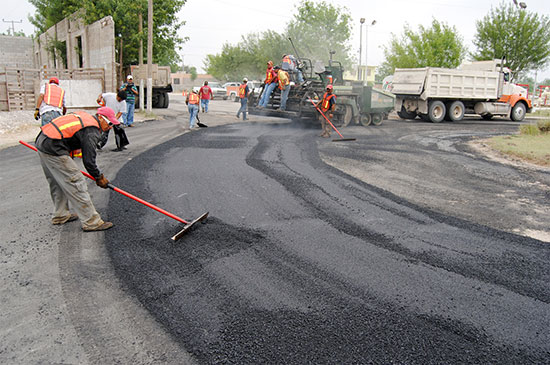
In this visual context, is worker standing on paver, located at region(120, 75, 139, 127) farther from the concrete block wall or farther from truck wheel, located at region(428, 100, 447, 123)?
the concrete block wall

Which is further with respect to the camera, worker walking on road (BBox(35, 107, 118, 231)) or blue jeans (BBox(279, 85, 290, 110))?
blue jeans (BBox(279, 85, 290, 110))

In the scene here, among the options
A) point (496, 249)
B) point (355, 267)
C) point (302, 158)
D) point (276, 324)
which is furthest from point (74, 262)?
point (302, 158)

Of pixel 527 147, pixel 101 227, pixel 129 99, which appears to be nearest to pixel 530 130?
pixel 527 147

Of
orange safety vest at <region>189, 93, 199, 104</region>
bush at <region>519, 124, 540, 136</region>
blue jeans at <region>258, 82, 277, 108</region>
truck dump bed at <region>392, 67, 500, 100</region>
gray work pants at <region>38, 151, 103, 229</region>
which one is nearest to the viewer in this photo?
gray work pants at <region>38, 151, 103, 229</region>

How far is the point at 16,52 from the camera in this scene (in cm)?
3891

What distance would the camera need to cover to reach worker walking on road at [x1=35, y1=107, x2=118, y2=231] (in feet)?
15.2

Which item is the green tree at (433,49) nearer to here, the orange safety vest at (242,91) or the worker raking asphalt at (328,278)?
the orange safety vest at (242,91)

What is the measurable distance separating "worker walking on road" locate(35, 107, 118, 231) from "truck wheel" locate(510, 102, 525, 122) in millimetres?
21724

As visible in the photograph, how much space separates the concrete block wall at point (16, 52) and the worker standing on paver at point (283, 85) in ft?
108

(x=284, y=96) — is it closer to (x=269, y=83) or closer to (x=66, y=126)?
(x=269, y=83)

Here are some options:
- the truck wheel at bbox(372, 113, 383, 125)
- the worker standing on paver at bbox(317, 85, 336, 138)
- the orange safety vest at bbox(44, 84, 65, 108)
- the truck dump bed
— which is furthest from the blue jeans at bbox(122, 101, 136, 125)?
the truck dump bed

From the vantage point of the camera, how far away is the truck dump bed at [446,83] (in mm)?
18500

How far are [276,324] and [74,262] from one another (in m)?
2.17

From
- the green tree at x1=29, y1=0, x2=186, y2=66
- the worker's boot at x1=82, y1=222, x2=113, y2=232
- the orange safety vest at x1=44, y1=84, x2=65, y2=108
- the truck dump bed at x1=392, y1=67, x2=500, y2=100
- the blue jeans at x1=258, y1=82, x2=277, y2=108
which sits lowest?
the worker's boot at x1=82, y1=222, x2=113, y2=232
